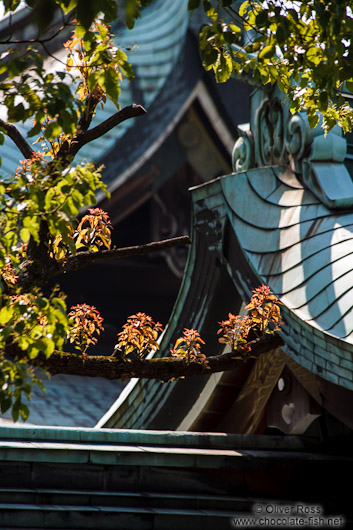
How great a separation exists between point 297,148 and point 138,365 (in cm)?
288

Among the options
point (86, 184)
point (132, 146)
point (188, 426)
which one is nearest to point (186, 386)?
point (188, 426)

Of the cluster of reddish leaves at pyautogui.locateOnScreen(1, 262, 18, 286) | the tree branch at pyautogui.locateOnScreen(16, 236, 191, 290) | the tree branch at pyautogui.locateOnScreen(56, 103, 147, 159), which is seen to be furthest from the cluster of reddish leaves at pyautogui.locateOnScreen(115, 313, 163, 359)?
the tree branch at pyautogui.locateOnScreen(56, 103, 147, 159)

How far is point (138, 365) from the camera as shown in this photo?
11.9 feet

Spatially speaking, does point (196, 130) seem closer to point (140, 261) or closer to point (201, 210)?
point (140, 261)

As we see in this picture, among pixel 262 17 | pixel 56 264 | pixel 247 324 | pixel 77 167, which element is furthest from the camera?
pixel 247 324

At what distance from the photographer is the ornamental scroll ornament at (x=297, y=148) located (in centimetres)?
561

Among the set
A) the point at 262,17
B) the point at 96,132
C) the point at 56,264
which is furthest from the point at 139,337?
the point at 262,17

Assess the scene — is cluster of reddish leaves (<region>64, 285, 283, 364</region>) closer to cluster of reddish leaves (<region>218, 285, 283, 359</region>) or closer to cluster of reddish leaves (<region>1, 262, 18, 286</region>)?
cluster of reddish leaves (<region>218, 285, 283, 359</region>)

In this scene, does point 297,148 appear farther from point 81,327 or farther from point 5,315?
point 5,315

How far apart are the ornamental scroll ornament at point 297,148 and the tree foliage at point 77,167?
4.39ft

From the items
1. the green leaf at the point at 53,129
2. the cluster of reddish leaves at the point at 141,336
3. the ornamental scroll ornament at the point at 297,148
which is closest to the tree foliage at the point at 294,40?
the green leaf at the point at 53,129

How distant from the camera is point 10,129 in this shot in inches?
138

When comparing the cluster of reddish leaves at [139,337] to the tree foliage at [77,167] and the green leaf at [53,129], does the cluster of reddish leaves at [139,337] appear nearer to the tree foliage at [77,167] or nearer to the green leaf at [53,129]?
the tree foliage at [77,167]

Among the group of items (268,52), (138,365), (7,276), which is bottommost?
(138,365)
